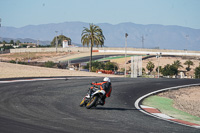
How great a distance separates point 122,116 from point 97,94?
1.88 m

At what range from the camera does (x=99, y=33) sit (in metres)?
68.8

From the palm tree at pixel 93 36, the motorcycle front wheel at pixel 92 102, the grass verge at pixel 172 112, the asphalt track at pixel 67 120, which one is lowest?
the grass verge at pixel 172 112

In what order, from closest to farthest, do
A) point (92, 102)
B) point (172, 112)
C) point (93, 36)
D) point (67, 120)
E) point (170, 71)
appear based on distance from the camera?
point (67, 120) → point (92, 102) → point (172, 112) → point (93, 36) → point (170, 71)

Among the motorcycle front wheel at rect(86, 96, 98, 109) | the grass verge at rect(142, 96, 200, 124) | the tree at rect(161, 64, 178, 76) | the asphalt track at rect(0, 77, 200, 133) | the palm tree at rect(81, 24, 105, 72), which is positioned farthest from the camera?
the tree at rect(161, 64, 178, 76)

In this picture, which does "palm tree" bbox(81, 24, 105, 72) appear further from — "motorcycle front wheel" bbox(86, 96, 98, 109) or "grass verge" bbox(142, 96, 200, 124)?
"motorcycle front wheel" bbox(86, 96, 98, 109)

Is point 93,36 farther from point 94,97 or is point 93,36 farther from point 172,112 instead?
point 94,97

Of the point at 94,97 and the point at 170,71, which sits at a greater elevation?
the point at 170,71

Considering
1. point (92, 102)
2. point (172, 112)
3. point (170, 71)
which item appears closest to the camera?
point (92, 102)

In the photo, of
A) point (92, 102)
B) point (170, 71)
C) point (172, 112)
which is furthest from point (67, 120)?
point (170, 71)

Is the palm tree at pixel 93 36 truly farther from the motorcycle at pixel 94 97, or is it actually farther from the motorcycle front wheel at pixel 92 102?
the motorcycle front wheel at pixel 92 102

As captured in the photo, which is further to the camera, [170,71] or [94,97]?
[170,71]

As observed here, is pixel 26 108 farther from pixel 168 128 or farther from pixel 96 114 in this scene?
pixel 168 128

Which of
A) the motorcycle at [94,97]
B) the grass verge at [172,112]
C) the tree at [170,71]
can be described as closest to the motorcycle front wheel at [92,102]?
the motorcycle at [94,97]

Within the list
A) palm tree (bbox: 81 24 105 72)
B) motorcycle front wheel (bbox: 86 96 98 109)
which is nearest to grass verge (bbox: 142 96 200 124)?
motorcycle front wheel (bbox: 86 96 98 109)
